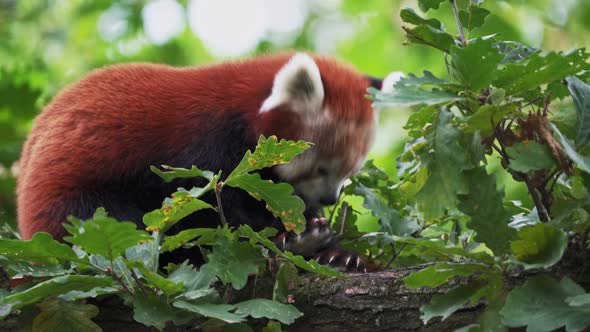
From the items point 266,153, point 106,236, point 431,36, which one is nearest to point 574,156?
point 431,36

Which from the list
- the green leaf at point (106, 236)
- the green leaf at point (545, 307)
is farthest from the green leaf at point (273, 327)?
the green leaf at point (545, 307)

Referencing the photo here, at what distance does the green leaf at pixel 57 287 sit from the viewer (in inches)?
83.7

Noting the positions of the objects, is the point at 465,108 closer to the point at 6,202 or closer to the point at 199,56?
the point at 6,202

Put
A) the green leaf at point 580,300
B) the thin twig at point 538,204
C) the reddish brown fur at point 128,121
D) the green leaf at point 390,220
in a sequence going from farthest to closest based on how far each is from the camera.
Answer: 1. the reddish brown fur at point 128,121
2. the green leaf at point 390,220
3. the thin twig at point 538,204
4. the green leaf at point 580,300

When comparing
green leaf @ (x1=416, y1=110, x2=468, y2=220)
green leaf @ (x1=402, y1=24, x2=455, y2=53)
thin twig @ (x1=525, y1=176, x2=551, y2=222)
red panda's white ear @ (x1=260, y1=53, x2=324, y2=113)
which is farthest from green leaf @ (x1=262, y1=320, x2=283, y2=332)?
red panda's white ear @ (x1=260, y1=53, x2=324, y2=113)

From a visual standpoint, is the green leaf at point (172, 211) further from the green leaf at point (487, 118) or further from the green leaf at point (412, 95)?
the green leaf at point (487, 118)

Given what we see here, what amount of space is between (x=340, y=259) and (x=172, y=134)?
3.08ft

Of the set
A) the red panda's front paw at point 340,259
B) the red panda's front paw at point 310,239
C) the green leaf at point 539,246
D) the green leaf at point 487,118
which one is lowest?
the red panda's front paw at point 340,259

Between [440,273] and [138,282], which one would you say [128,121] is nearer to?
[138,282]

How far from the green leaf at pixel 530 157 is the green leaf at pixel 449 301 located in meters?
0.34

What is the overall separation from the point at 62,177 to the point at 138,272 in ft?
4.02

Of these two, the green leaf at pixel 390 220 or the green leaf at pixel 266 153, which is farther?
the green leaf at pixel 390 220

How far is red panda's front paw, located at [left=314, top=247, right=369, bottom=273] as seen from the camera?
10.5 feet

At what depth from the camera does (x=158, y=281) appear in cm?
217
